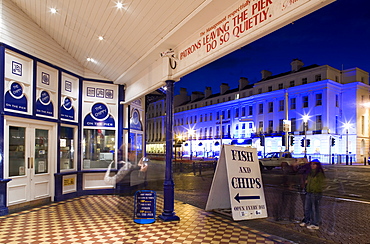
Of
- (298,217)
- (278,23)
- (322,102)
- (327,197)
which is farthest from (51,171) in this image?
(322,102)

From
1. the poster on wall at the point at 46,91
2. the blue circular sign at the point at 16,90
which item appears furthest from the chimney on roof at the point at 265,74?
the blue circular sign at the point at 16,90

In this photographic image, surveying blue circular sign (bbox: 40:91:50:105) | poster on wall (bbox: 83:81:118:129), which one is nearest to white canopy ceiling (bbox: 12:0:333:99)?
poster on wall (bbox: 83:81:118:129)

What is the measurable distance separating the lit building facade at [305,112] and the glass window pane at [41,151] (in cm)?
1936

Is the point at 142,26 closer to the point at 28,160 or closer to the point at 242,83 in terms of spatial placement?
the point at 28,160

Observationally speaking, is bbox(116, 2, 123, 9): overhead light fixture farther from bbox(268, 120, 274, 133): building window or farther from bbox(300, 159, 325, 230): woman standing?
bbox(268, 120, 274, 133): building window

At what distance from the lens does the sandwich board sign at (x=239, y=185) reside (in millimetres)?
6535

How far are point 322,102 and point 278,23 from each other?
3433 cm

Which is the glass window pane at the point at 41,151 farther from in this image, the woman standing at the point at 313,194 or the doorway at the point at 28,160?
the woman standing at the point at 313,194

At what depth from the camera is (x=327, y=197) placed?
33.4 ft

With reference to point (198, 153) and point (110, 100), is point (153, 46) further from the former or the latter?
point (198, 153)

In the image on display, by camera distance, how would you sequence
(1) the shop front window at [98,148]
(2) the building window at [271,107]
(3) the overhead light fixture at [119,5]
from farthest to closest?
(2) the building window at [271,107], (1) the shop front window at [98,148], (3) the overhead light fixture at [119,5]

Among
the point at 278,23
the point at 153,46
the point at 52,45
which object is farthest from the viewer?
the point at 52,45

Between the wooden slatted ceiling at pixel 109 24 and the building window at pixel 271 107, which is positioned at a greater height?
the building window at pixel 271 107

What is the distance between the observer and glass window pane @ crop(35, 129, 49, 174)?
7914 mm
